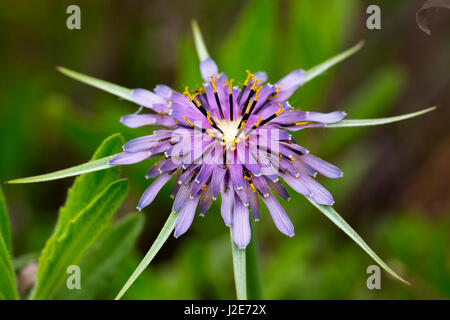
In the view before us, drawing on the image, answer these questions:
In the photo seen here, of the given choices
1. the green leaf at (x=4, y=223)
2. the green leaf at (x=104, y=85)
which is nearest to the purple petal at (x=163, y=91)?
the green leaf at (x=104, y=85)

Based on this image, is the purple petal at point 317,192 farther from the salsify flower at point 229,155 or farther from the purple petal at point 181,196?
the purple petal at point 181,196

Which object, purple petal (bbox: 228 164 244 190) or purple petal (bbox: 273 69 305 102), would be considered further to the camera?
purple petal (bbox: 273 69 305 102)

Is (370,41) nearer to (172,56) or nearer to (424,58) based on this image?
(424,58)

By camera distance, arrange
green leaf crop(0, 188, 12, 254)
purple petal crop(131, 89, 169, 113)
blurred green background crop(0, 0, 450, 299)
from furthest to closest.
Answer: blurred green background crop(0, 0, 450, 299), purple petal crop(131, 89, 169, 113), green leaf crop(0, 188, 12, 254)

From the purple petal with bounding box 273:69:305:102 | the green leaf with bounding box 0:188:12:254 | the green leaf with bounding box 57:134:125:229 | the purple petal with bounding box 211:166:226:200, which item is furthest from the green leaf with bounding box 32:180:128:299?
the purple petal with bounding box 273:69:305:102

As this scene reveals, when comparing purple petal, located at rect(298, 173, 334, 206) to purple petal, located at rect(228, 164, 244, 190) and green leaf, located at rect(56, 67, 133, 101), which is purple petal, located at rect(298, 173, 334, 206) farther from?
green leaf, located at rect(56, 67, 133, 101)
